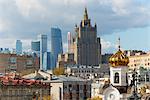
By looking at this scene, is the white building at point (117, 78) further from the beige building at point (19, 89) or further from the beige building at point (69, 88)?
the beige building at point (69, 88)

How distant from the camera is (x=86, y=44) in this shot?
162m

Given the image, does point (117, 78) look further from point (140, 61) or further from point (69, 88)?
point (140, 61)

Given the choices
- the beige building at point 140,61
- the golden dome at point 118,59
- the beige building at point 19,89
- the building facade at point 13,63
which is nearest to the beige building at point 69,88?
the beige building at point 19,89

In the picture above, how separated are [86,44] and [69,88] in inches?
3743

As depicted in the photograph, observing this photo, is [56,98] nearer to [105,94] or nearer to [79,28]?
[105,94]

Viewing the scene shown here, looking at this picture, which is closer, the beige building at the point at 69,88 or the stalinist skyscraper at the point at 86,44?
the beige building at the point at 69,88

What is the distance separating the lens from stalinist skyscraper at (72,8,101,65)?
160m

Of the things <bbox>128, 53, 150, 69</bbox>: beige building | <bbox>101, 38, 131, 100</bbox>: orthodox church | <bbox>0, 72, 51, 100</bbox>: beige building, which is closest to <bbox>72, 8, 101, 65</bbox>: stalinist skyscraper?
<bbox>128, 53, 150, 69</bbox>: beige building

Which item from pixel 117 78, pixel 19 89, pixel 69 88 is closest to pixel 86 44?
pixel 69 88

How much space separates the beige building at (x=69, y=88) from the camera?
66.8 meters

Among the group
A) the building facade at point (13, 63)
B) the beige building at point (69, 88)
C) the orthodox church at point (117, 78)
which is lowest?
the beige building at point (69, 88)

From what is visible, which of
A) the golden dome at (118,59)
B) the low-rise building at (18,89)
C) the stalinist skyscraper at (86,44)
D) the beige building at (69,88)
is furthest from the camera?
the stalinist skyscraper at (86,44)

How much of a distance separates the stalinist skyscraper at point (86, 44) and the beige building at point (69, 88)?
286ft

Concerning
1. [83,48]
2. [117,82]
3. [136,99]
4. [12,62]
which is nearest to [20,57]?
[12,62]
